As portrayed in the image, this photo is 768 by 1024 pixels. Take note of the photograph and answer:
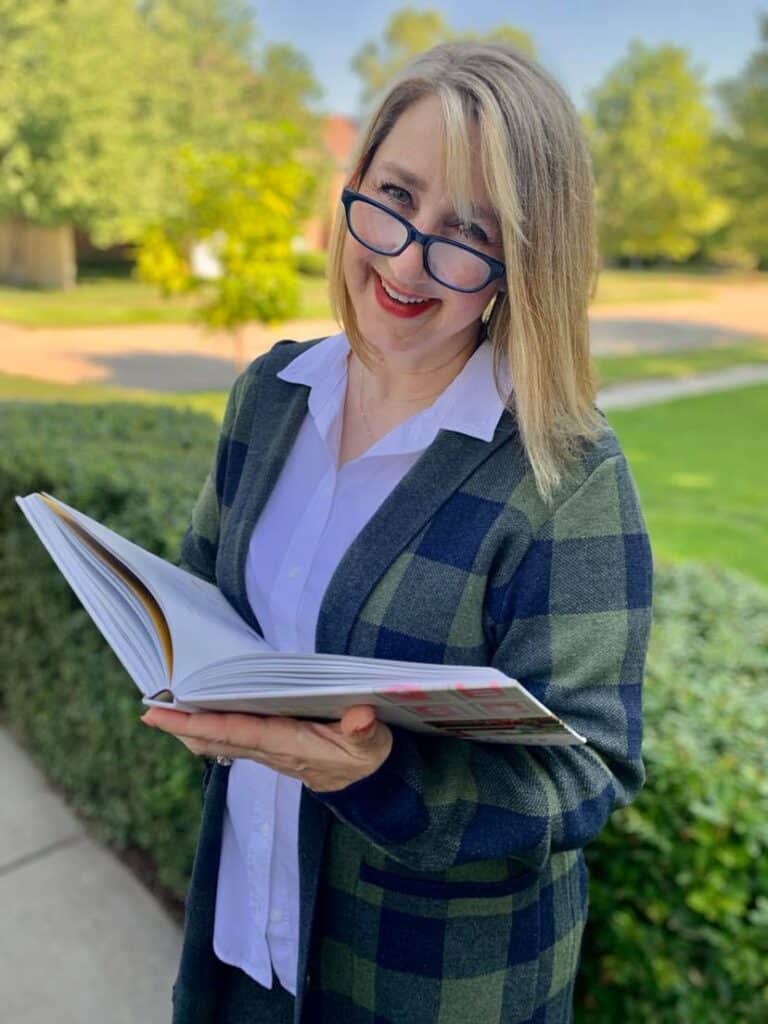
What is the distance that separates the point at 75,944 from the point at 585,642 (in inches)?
86.1

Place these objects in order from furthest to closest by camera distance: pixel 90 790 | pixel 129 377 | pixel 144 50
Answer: pixel 144 50, pixel 129 377, pixel 90 790

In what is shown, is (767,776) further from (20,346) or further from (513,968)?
(20,346)

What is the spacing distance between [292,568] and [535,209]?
22.9 inches

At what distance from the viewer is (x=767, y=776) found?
1.84m

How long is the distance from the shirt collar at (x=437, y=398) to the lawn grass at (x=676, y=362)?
1147 cm

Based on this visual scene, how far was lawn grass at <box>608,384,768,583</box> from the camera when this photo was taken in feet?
20.3

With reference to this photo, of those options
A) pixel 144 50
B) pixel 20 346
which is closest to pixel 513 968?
pixel 20 346

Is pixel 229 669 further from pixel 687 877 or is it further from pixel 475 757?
pixel 687 877

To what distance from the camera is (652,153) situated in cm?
3422

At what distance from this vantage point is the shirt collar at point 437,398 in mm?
1277

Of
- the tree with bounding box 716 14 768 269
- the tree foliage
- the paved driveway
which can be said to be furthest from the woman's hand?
the tree foliage

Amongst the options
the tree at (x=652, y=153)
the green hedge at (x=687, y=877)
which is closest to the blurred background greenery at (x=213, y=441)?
the green hedge at (x=687, y=877)

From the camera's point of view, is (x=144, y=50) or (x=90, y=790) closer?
(x=90, y=790)

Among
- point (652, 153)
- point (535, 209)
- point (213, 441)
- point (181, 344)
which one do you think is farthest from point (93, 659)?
point (652, 153)
